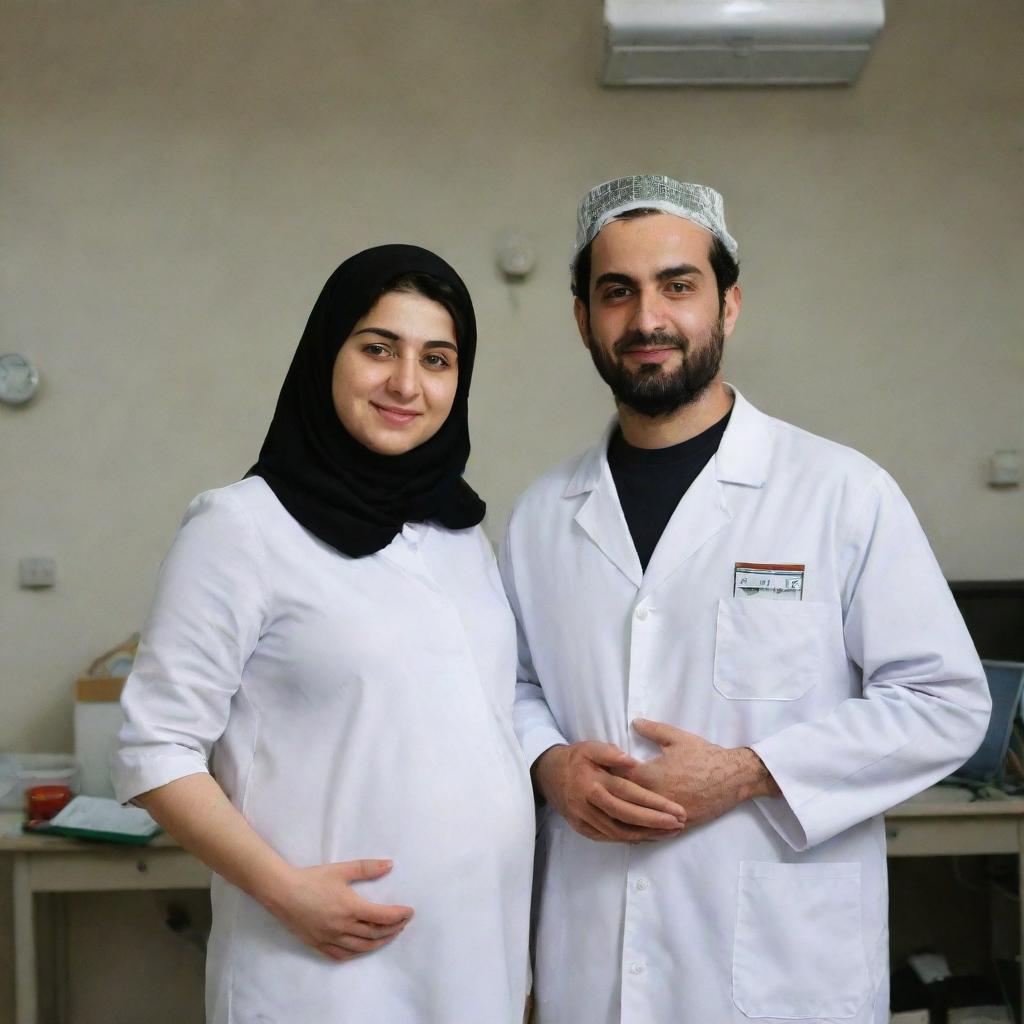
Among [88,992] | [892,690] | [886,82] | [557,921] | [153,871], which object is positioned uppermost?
[886,82]

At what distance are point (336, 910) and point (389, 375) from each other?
0.68 meters

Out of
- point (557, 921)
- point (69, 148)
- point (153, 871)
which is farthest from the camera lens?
point (69, 148)

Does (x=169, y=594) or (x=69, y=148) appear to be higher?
(x=69, y=148)

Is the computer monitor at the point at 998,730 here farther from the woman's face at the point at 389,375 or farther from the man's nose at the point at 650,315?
the woman's face at the point at 389,375

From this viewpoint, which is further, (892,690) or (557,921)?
(557,921)

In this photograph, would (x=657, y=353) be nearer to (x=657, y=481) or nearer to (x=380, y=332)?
(x=657, y=481)

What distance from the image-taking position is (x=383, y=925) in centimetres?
138

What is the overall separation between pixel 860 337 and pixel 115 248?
2188mm

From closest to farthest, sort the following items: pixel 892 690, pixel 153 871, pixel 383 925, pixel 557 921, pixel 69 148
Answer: pixel 383 925 → pixel 892 690 → pixel 557 921 → pixel 153 871 → pixel 69 148

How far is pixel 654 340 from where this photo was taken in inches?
67.3

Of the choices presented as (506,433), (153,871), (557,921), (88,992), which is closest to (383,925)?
(557,921)

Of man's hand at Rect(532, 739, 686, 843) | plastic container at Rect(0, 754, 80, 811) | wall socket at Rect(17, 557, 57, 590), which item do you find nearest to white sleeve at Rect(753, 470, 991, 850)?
man's hand at Rect(532, 739, 686, 843)

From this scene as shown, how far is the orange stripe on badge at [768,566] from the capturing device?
5.41 feet

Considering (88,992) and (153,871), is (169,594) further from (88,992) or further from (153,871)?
(88,992)
